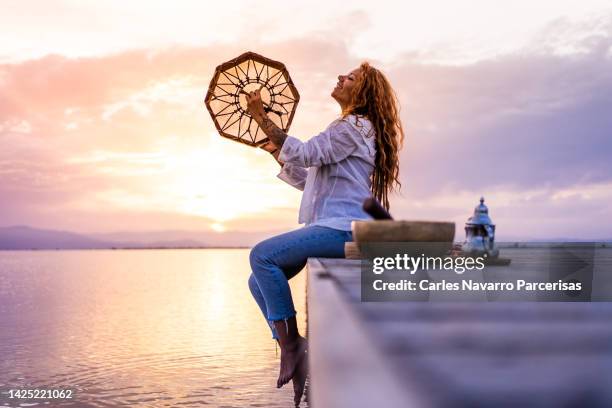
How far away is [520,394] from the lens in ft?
2.94

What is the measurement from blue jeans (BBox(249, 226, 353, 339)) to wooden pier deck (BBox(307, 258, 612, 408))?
7.30ft

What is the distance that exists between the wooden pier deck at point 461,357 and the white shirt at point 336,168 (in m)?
2.39

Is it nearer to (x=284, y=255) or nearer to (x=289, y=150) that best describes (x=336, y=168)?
(x=289, y=150)

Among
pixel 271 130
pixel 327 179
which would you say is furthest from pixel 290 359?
pixel 271 130

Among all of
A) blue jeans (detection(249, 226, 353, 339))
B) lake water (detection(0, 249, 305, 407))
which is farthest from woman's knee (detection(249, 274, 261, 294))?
lake water (detection(0, 249, 305, 407))

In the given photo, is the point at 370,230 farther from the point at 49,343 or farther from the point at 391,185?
the point at 49,343

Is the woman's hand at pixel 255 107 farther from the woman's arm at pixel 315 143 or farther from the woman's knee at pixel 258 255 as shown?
the woman's knee at pixel 258 255

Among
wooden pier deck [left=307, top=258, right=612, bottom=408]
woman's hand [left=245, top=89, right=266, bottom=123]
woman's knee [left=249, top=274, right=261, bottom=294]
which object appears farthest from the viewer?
woman's knee [left=249, top=274, right=261, bottom=294]

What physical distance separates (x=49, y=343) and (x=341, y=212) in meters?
20.5

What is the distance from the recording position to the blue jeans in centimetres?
436

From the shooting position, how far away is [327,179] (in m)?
4.66

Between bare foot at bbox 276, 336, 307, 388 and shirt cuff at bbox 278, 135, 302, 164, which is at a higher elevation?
shirt cuff at bbox 278, 135, 302, 164

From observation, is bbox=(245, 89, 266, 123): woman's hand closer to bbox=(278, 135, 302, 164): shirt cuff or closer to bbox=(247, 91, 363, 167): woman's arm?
bbox=(247, 91, 363, 167): woman's arm

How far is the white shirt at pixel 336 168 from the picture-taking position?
448cm
